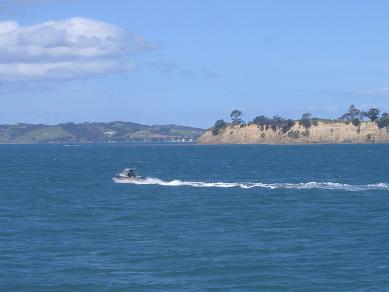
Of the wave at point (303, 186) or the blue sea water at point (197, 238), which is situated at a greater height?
the wave at point (303, 186)

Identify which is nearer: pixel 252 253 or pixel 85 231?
pixel 252 253

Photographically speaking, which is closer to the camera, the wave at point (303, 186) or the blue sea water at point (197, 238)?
the blue sea water at point (197, 238)

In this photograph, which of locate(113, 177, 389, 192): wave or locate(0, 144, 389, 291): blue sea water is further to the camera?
locate(113, 177, 389, 192): wave

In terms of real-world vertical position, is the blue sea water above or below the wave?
below

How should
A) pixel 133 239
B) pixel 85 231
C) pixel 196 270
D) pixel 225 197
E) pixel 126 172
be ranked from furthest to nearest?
pixel 126 172 < pixel 225 197 < pixel 85 231 < pixel 133 239 < pixel 196 270

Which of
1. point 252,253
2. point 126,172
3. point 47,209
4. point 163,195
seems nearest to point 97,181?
point 126,172

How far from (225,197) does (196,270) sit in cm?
4145

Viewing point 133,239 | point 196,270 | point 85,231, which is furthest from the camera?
point 85,231

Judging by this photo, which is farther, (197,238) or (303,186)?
(303,186)

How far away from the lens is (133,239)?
53.2 meters

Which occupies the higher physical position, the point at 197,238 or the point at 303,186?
the point at 303,186

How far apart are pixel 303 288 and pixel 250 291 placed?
8.45 feet

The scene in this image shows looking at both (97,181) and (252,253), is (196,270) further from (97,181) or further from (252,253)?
(97,181)

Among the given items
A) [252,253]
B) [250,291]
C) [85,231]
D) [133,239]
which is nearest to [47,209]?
[85,231]
